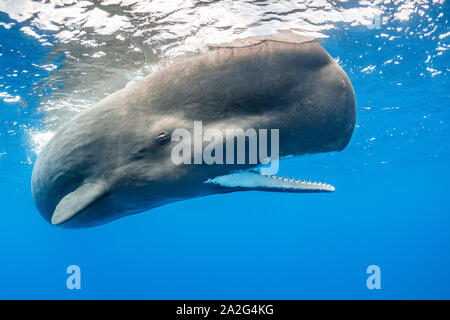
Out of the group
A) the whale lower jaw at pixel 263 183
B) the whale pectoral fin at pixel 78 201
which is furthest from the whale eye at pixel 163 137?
the whale pectoral fin at pixel 78 201

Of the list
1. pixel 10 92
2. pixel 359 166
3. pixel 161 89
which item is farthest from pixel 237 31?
pixel 359 166

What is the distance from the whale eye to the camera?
283cm

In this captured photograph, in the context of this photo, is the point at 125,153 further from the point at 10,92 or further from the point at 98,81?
the point at 10,92

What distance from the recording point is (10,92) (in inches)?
478

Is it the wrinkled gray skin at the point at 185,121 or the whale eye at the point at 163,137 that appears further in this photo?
the whale eye at the point at 163,137

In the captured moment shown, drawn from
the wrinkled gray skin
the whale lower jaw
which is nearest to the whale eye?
the wrinkled gray skin

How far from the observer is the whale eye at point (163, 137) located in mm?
2832

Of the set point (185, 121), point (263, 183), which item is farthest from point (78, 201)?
point (263, 183)

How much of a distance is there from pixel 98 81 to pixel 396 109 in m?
17.3

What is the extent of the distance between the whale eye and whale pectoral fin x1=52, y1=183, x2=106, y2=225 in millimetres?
718

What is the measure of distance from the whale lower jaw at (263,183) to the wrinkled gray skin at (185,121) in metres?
0.11

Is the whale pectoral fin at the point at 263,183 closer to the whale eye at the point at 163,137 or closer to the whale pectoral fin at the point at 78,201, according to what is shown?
the whale eye at the point at 163,137

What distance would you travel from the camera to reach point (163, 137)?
2.85 meters

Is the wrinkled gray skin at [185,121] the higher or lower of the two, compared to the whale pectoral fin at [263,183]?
higher
